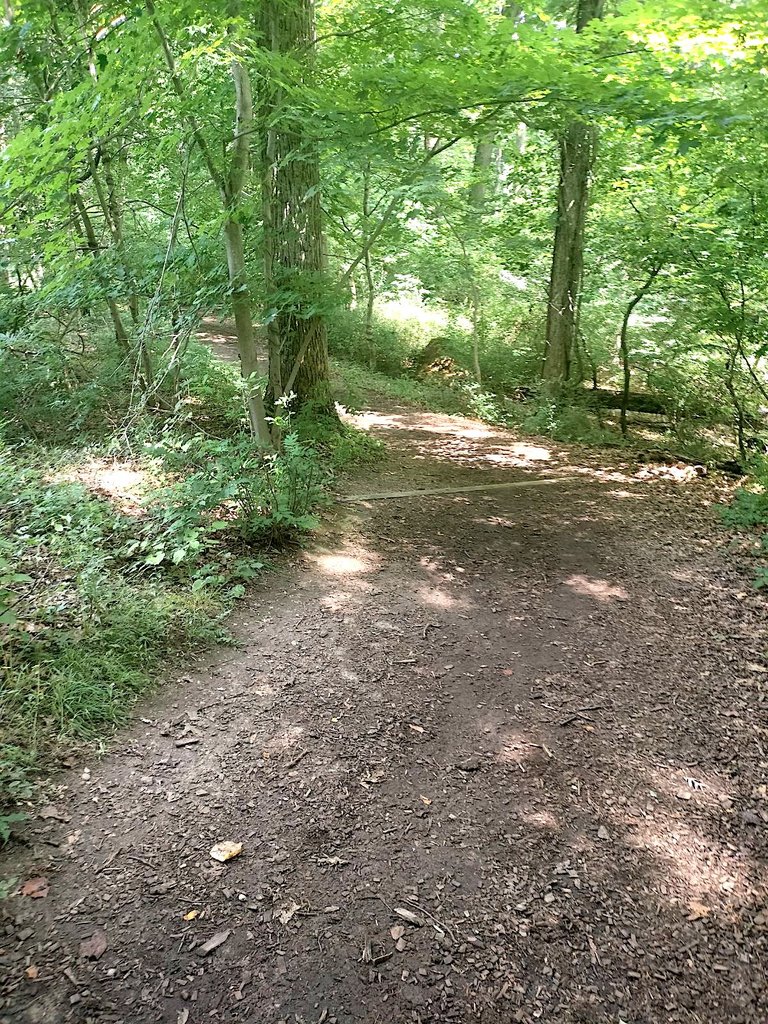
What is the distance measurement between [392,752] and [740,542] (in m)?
4.31

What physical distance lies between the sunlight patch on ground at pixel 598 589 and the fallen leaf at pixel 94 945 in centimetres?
387

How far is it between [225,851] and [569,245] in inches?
Answer: 425

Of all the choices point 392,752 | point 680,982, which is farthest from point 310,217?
point 680,982

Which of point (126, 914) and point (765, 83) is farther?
point (765, 83)

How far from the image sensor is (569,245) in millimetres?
11008

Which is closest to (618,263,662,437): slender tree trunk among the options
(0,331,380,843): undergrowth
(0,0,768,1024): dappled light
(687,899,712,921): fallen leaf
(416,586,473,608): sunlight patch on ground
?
(0,0,768,1024): dappled light

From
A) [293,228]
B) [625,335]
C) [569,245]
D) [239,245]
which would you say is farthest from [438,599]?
[569,245]

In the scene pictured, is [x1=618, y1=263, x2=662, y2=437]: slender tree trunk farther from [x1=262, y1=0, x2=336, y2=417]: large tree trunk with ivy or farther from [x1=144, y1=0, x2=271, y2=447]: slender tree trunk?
[x1=144, y1=0, x2=271, y2=447]: slender tree trunk

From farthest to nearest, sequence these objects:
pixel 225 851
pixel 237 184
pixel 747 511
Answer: pixel 747 511, pixel 237 184, pixel 225 851

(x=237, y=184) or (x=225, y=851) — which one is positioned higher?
(x=237, y=184)

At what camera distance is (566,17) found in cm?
1141

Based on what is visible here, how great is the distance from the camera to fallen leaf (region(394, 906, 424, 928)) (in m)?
2.51

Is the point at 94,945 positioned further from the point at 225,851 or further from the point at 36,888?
the point at 225,851

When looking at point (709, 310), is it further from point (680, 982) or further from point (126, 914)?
point (126, 914)
